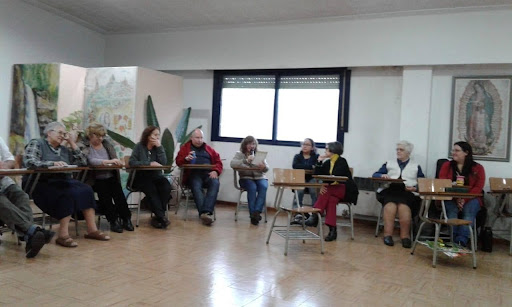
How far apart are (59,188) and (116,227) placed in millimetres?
921

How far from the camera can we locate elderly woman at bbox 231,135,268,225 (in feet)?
20.1

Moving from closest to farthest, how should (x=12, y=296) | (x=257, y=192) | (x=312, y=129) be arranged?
1. (x=12, y=296)
2. (x=257, y=192)
3. (x=312, y=129)

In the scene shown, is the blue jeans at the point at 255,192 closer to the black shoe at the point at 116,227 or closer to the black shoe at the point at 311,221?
the black shoe at the point at 311,221

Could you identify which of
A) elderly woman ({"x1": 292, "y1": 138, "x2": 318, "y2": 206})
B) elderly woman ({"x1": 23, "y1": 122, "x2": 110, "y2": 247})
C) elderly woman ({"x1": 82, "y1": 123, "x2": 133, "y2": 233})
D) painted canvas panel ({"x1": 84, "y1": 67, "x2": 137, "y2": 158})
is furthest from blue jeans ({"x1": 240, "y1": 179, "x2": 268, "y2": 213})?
elderly woman ({"x1": 23, "y1": 122, "x2": 110, "y2": 247})

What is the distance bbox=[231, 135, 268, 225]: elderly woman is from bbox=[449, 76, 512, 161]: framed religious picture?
2.63m

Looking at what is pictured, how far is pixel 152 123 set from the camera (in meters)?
6.80

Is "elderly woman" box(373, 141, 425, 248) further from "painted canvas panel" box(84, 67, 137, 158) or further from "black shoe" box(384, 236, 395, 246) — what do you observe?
"painted canvas panel" box(84, 67, 137, 158)

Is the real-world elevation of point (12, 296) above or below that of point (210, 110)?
below

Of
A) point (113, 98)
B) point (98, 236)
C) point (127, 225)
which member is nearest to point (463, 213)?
point (127, 225)

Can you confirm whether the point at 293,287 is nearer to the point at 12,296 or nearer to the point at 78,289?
the point at 78,289

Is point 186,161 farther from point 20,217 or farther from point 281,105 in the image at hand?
point 20,217

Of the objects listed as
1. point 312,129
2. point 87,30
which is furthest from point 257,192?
point 87,30

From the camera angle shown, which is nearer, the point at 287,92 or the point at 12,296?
the point at 12,296

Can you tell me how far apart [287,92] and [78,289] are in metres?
4.98
